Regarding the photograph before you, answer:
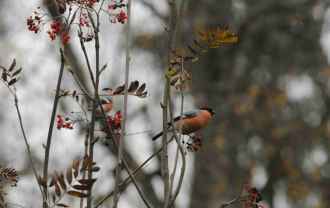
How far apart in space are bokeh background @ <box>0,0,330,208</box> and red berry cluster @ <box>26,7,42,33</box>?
19.5ft

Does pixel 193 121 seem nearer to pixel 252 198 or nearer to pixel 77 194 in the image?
pixel 252 198

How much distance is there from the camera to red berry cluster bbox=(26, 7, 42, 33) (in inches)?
84.7

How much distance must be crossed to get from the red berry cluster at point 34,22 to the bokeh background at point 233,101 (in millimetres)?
5944

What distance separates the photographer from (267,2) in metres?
9.38

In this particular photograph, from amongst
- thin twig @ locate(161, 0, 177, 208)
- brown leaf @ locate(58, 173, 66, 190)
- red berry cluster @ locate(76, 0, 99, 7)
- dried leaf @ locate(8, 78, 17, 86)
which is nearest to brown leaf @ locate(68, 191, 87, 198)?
brown leaf @ locate(58, 173, 66, 190)

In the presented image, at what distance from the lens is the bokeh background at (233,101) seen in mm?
9227

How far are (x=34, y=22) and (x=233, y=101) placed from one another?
763 centimetres

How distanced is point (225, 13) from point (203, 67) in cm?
96

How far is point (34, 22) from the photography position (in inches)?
85.4

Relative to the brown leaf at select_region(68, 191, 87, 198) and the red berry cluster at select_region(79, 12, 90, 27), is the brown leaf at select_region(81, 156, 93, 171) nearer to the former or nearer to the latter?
the brown leaf at select_region(68, 191, 87, 198)

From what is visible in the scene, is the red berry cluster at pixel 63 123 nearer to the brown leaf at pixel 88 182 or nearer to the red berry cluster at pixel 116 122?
the red berry cluster at pixel 116 122

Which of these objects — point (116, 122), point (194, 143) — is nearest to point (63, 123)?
point (116, 122)

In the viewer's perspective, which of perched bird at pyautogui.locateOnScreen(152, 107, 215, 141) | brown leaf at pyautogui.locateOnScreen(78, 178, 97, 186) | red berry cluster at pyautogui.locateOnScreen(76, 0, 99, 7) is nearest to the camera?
brown leaf at pyautogui.locateOnScreen(78, 178, 97, 186)

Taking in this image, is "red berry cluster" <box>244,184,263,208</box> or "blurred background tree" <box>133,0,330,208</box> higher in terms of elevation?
"red berry cluster" <box>244,184,263,208</box>
